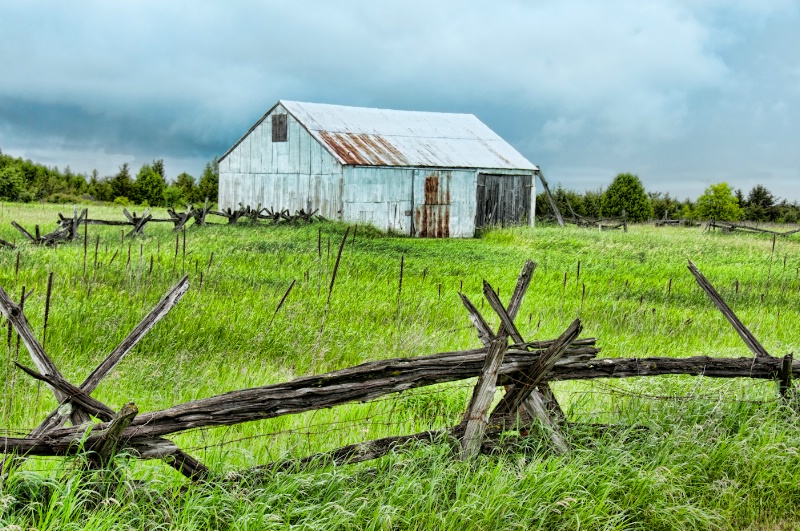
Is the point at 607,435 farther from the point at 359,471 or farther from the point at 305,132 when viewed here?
Result: the point at 305,132

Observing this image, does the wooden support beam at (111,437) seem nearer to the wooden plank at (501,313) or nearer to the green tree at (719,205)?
the wooden plank at (501,313)

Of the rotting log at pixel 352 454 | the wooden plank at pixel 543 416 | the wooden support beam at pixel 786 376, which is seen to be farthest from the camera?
the wooden support beam at pixel 786 376

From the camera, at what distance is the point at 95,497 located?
3824 millimetres

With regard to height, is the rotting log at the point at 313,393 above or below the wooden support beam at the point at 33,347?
below

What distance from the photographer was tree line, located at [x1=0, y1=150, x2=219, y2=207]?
168 ft

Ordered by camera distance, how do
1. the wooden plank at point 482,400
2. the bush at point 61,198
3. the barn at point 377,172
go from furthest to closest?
the bush at point 61,198
the barn at point 377,172
the wooden plank at point 482,400

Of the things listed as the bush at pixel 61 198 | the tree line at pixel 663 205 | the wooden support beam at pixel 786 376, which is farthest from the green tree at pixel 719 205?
the wooden support beam at pixel 786 376

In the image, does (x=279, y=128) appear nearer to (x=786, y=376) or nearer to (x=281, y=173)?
(x=281, y=173)

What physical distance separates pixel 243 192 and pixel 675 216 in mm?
36080

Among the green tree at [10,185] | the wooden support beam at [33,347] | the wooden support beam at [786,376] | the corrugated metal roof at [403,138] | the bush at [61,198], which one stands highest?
the corrugated metal roof at [403,138]

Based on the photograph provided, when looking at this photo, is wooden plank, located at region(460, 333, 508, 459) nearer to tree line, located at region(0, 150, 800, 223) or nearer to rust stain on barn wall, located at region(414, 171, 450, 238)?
rust stain on barn wall, located at region(414, 171, 450, 238)

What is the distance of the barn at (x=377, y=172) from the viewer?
29219 mm

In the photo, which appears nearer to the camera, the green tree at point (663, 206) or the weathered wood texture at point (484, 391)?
the weathered wood texture at point (484, 391)

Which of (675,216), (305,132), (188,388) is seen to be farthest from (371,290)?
(675,216)
